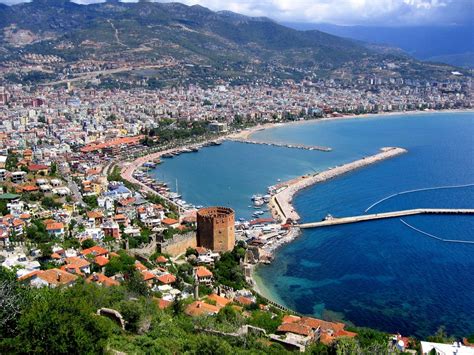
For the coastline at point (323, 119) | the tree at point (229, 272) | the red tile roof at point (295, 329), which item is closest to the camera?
the red tile roof at point (295, 329)

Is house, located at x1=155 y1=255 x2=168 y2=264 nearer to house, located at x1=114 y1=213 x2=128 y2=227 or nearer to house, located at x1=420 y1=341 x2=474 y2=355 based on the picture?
house, located at x1=114 y1=213 x2=128 y2=227

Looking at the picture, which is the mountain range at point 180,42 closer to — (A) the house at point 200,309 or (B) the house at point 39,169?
(B) the house at point 39,169

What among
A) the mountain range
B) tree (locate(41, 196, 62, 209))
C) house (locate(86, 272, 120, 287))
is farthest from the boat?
the mountain range

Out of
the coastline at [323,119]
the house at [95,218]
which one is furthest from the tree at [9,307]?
the coastline at [323,119]

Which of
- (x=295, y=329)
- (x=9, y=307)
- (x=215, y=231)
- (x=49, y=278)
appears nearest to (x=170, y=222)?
(x=215, y=231)

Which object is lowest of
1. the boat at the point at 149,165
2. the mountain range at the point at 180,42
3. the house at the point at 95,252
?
the boat at the point at 149,165

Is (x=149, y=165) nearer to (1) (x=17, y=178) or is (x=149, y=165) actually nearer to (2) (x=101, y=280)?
(1) (x=17, y=178)
